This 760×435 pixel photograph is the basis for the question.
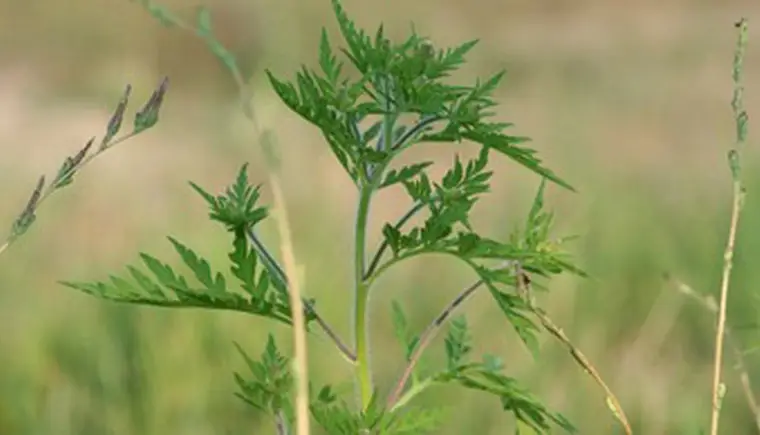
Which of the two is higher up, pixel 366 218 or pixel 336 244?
pixel 336 244

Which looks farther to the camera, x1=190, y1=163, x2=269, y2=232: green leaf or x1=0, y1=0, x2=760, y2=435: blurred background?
x1=0, y1=0, x2=760, y2=435: blurred background

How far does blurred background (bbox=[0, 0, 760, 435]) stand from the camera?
1406 mm

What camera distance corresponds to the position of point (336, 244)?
2.23 m

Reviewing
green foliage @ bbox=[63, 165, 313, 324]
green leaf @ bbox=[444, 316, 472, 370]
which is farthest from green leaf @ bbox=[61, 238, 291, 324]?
green leaf @ bbox=[444, 316, 472, 370]

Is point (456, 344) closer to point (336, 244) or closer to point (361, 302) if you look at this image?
point (361, 302)

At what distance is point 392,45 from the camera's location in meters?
0.66

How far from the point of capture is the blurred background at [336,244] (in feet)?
4.61

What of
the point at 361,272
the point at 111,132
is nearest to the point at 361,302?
the point at 361,272

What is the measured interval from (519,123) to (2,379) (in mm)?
2746

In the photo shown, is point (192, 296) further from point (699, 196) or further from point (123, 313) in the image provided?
point (699, 196)

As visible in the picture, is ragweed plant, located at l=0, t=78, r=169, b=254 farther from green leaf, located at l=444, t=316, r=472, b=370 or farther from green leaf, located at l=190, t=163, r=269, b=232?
green leaf, located at l=444, t=316, r=472, b=370

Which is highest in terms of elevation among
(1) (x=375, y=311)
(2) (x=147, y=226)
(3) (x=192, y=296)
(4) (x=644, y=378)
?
(2) (x=147, y=226)

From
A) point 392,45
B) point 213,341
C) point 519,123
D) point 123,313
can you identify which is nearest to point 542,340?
point 213,341

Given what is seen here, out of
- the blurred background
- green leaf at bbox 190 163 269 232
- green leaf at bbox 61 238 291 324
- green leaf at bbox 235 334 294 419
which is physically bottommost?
green leaf at bbox 235 334 294 419
